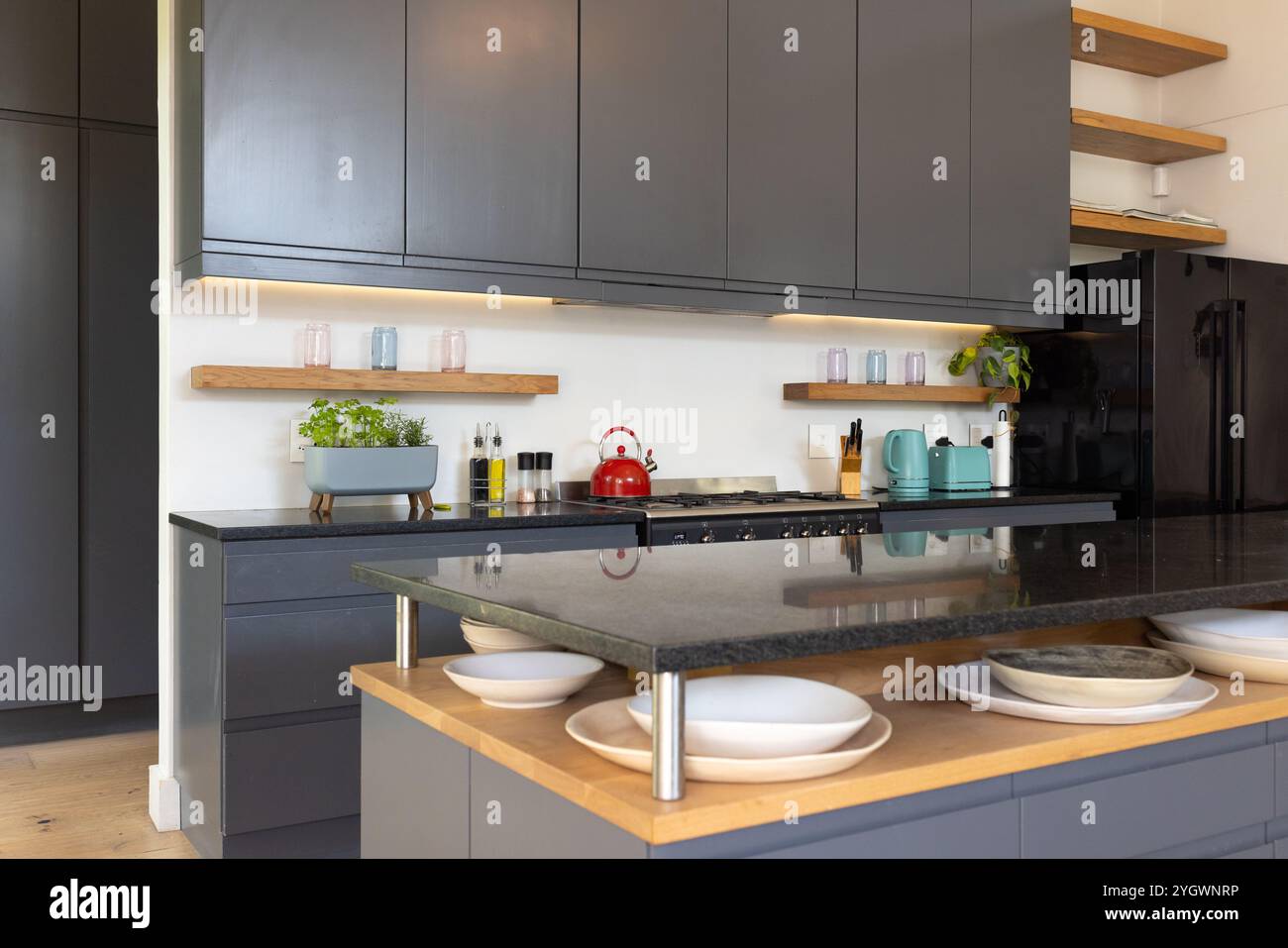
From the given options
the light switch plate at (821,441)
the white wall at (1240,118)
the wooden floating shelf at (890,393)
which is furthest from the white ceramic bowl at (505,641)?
the white wall at (1240,118)

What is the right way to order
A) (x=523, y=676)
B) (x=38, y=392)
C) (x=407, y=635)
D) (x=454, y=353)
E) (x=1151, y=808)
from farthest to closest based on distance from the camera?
(x=38, y=392) → (x=454, y=353) → (x=407, y=635) → (x=523, y=676) → (x=1151, y=808)

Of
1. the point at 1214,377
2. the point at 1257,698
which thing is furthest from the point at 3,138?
the point at 1214,377

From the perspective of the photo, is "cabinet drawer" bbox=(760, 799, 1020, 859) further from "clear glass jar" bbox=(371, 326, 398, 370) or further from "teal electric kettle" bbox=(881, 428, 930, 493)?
"teal electric kettle" bbox=(881, 428, 930, 493)

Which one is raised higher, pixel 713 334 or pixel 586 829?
pixel 713 334

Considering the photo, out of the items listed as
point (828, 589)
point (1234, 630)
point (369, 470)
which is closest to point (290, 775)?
point (369, 470)

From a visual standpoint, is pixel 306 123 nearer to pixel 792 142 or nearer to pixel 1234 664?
pixel 792 142

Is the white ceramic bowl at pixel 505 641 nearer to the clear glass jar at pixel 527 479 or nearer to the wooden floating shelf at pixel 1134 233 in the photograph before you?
the clear glass jar at pixel 527 479

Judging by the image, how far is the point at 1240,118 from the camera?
Result: 516cm

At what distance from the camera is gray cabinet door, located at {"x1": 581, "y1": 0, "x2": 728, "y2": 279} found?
11.8 feet

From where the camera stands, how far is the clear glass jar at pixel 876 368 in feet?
14.8

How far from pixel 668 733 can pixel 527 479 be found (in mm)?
2696
